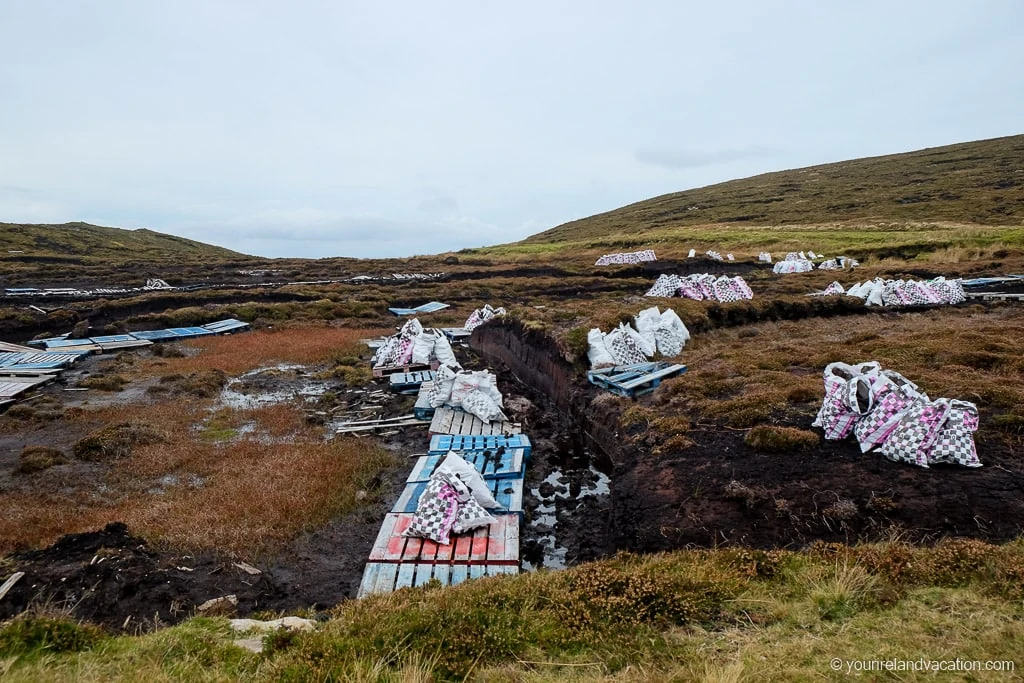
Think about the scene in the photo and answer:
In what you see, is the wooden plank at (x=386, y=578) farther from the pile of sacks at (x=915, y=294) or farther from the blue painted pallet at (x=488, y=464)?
the pile of sacks at (x=915, y=294)

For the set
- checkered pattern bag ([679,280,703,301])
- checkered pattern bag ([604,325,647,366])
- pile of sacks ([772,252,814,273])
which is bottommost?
checkered pattern bag ([604,325,647,366])

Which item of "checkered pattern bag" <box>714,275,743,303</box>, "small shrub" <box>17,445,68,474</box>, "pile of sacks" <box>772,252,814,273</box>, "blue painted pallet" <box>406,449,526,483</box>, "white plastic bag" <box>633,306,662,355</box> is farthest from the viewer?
"pile of sacks" <box>772,252,814,273</box>

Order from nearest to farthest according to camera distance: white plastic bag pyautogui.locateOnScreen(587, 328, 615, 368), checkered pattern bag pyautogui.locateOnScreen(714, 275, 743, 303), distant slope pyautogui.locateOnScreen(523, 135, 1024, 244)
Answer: white plastic bag pyautogui.locateOnScreen(587, 328, 615, 368)
checkered pattern bag pyautogui.locateOnScreen(714, 275, 743, 303)
distant slope pyautogui.locateOnScreen(523, 135, 1024, 244)

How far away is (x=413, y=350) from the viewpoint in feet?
55.2

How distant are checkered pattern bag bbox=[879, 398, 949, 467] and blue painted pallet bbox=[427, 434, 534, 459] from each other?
5692 mm

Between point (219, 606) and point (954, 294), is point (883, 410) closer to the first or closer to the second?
point (219, 606)

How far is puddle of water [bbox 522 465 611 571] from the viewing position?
7.64 meters

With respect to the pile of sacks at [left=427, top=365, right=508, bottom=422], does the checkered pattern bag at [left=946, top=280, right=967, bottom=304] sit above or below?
above

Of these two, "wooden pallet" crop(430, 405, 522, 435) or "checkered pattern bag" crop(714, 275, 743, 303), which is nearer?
"wooden pallet" crop(430, 405, 522, 435)

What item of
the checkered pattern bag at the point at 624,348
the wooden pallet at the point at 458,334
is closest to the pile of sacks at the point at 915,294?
the checkered pattern bag at the point at 624,348

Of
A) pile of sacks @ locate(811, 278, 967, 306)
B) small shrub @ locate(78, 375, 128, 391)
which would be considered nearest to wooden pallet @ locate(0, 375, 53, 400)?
small shrub @ locate(78, 375, 128, 391)

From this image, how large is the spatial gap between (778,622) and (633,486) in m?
3.76

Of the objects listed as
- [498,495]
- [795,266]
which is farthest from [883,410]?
[795,266]

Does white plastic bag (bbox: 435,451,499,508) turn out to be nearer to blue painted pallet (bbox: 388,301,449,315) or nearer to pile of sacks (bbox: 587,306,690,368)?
pile of sacks (bbox: 587,306,690,368)
